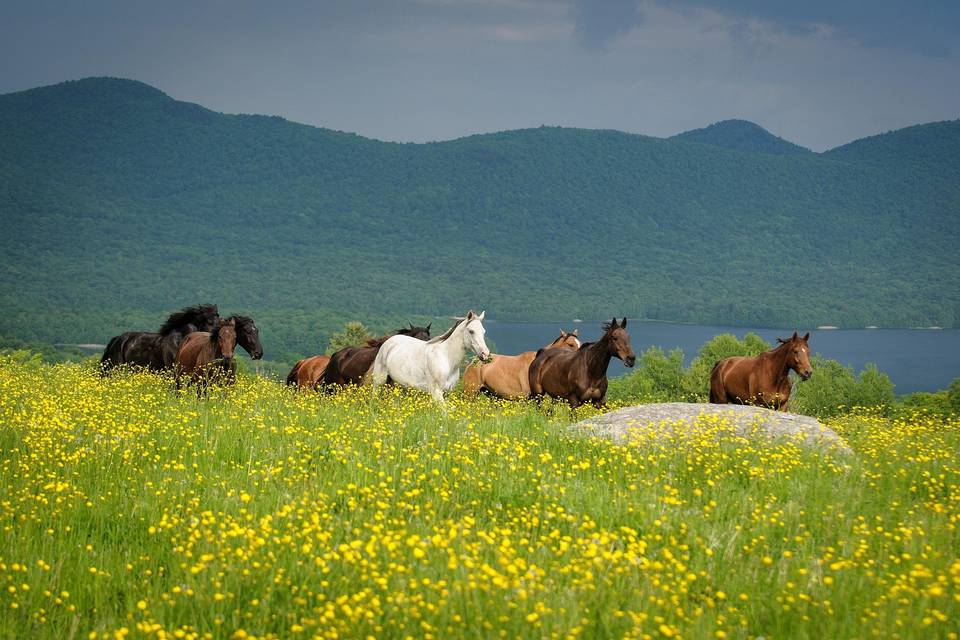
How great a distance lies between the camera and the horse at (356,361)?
736 inches

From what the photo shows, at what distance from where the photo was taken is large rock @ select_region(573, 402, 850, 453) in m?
11.5

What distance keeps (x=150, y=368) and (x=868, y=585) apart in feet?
58.0

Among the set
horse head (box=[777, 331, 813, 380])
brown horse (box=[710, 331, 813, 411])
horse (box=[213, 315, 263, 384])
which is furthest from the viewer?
horse (box=[213, 315, 263, 384])

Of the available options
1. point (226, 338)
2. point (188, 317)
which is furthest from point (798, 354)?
point (188, 317)

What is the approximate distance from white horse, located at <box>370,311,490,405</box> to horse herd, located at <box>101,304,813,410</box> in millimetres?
18

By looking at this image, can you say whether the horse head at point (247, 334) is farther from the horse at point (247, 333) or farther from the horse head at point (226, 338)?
the horse head at point (226, 338)

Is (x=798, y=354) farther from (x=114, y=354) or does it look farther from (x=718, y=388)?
Answer: (x=114, y=354)

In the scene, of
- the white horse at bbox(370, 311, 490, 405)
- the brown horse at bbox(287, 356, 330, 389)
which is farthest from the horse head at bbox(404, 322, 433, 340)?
the brown horse at bbox(287, 356, 330, 389)

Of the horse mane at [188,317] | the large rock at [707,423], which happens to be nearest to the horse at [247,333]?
the horse mane at [188,317]

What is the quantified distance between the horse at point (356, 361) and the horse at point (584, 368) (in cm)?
285

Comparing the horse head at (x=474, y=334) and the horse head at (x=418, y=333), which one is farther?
the horse head at (x=418, y=333)

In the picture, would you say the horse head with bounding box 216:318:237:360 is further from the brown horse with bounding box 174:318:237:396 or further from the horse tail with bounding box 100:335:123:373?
the horse tail with bounding box 100:335:123:373

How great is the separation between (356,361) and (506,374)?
4.32 meters

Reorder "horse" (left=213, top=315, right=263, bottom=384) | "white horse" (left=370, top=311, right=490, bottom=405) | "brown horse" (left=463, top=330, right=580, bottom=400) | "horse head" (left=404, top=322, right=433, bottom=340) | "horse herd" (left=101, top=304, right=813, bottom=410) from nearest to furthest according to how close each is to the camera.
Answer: "white horse" (left=370, top=311, right=490, bottom=405) < "horse herd" (left=101, top=304, right=813, bottom=410) < "horse" (left=213, top=315, right=263, bottom=384) < "horse head" (left=404, top=322, right=433, bottom=340) < "brown horse" (left=463, top=330, right=580, bottom=400)
